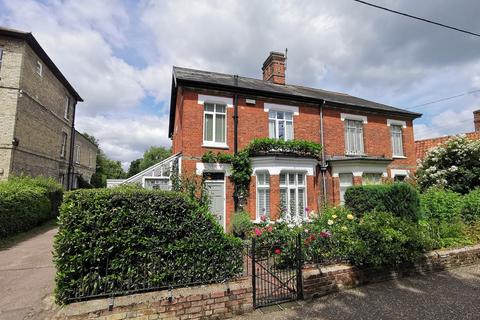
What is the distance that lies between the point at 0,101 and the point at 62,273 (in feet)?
46.2

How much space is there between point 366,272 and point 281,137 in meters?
8.42

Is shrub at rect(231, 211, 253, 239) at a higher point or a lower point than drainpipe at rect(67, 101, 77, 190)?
lower

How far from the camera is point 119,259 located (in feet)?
13.4

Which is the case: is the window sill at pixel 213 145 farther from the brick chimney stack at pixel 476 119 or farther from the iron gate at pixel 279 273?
the brick chimney stack at pixel 476 119

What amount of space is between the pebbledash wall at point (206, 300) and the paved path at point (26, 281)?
755mm

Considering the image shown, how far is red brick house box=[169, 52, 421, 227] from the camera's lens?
11438 mm

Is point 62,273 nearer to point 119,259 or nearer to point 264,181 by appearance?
point 119,259

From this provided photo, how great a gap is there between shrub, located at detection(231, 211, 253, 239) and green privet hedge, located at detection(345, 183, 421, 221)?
4070 millimetres

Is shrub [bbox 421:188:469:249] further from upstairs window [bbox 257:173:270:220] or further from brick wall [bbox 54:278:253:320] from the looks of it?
brick wall [bbox 54:278:253:320]

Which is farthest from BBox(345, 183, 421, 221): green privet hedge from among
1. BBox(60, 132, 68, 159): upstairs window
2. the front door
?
BBox(60, 132, 68, 159): upstairs window

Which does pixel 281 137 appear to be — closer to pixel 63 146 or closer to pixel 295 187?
pixel 295 187

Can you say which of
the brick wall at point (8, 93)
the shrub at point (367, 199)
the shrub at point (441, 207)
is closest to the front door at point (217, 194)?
the shrub at point (367, 199)

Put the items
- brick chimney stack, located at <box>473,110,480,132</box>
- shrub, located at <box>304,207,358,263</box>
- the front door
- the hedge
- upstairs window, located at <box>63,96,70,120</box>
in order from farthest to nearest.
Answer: upstairs window, located at <box>63,96,70,120</box> → brick chimney stack, located at <box>473,110,480,132</box> → the front door → the hedge → shrub, located at <box>304,207,358,263</box>

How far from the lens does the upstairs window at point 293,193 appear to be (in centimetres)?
1184
